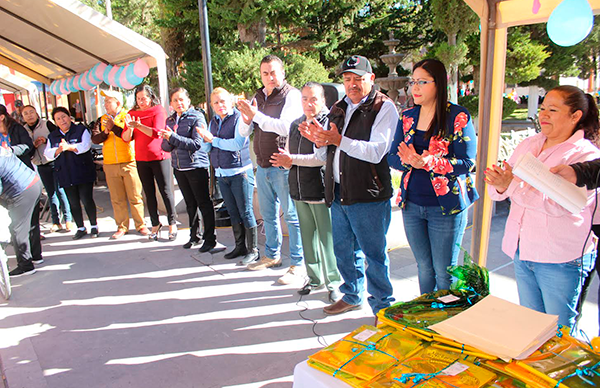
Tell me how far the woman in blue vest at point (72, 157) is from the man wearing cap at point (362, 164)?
154 inches

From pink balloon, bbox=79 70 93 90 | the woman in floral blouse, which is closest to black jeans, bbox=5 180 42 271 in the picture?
the woman in floral blouse

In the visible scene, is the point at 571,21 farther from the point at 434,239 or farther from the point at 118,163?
the point at 118,163

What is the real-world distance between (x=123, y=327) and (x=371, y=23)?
15.5 metres

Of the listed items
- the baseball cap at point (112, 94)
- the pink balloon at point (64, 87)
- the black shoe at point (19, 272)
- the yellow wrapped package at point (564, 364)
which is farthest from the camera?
the pink balloon at point (64, 87)

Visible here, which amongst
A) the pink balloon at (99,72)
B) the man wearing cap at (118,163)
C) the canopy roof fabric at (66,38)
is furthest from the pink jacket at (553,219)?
the pink balloon at (99,72)

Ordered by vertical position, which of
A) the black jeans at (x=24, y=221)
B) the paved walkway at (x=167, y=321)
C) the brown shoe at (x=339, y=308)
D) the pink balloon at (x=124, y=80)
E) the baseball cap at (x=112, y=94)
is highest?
the pink balloon at (x=124, y=80)

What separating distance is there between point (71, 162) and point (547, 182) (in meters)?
5.52

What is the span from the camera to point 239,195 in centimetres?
446

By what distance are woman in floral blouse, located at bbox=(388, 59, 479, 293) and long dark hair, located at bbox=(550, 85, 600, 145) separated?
51 cm

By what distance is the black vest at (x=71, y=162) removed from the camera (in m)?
5.58

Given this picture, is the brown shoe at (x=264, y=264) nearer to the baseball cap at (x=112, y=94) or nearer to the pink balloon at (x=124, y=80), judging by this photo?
the baseball cap at (x=112, y=94)

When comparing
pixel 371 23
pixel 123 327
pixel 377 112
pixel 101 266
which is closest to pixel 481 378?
pixel 377 112

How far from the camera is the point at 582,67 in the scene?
21.0 m

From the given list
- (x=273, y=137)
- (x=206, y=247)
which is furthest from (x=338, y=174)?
(x=206, y=247)
